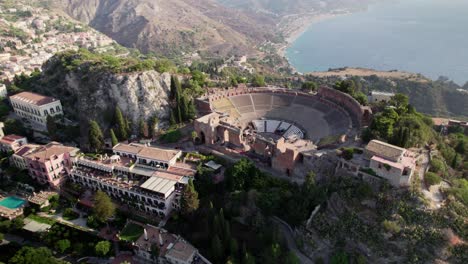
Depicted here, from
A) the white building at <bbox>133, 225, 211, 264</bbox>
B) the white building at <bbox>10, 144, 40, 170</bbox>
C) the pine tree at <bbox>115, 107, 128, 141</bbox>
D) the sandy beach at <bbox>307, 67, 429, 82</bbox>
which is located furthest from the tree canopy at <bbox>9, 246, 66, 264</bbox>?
the sandy beach at <bbox>307, 67, 429, 82</bbox>

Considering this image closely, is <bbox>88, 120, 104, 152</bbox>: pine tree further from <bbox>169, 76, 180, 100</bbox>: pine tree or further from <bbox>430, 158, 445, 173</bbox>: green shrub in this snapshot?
<bbox>430, 158, 445, 173</bbox>: green shrub

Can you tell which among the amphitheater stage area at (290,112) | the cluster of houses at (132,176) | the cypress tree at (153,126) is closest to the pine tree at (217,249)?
the cluster of houses at (132,176)

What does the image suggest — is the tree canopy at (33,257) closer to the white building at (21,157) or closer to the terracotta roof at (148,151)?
the terracotta roof at (148,151)

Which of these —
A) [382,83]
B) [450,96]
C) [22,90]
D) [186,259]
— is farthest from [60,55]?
[450,96]

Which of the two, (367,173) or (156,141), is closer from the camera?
(367,173)

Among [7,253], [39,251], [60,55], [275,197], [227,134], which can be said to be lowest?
[7,253]

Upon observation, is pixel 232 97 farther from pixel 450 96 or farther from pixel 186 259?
pixel 450 96

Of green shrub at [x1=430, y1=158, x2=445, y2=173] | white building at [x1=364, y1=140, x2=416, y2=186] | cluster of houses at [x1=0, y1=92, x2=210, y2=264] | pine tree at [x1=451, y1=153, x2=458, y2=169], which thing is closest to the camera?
white building at [x1=364, y1=140, x2=416, y2=186]
